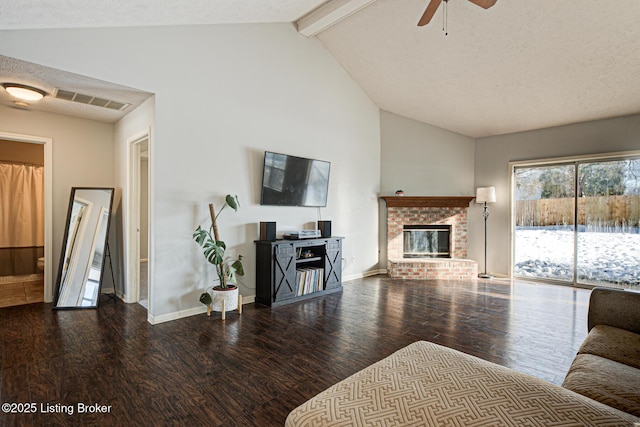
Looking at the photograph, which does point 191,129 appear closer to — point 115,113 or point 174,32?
point 174,32

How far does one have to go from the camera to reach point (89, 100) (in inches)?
148

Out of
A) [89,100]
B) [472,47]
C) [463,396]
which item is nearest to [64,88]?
[89,100]

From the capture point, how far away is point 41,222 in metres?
6.31

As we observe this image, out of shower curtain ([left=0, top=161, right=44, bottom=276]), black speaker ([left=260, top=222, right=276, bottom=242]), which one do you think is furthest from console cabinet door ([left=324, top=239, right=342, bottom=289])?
shower curtain ([left=0, top=161, right=44, bottom=276])

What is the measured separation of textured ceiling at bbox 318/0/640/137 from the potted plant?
3044mm

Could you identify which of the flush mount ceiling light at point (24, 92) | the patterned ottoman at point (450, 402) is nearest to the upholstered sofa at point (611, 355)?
the patterned ottoman at point (450, 402)

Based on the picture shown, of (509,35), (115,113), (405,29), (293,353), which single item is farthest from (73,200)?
(509,35)

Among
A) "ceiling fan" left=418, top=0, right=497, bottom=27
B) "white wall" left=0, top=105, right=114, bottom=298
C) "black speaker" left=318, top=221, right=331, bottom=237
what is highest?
"ceiling fan" left=418, top=0, right=497, bottom=27

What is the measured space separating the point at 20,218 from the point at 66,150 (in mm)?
2955

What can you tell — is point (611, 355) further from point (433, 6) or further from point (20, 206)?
point (20, 206)

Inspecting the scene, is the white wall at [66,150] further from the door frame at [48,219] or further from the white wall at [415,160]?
the white wall at [415,160]

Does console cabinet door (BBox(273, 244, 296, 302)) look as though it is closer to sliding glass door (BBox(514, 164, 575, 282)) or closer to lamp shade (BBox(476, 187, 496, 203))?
lamp shade (BBox(476, 187, 496, 203))

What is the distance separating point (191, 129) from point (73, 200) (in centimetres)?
200

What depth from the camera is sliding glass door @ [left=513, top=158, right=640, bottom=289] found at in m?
4.86
